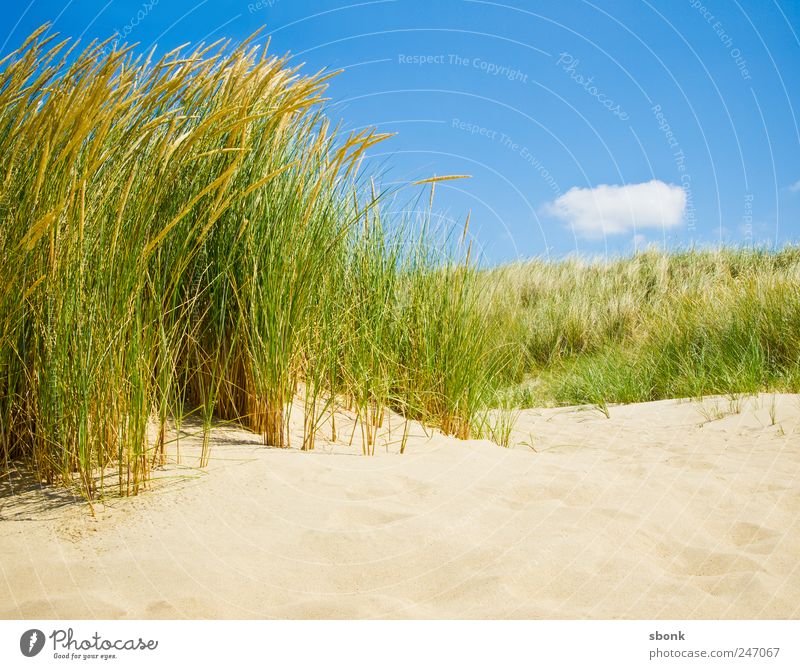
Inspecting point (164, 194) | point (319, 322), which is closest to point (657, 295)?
point (319, 322)

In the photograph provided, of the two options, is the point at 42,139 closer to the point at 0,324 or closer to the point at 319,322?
the point at 0,324

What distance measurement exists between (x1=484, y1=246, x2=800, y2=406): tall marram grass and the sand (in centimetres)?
217

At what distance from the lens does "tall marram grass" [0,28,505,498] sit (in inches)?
83.8

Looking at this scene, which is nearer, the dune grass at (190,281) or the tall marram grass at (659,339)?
the dune grass at (190,281)

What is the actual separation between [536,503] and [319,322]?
131cm

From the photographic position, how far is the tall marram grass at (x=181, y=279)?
213 cm
